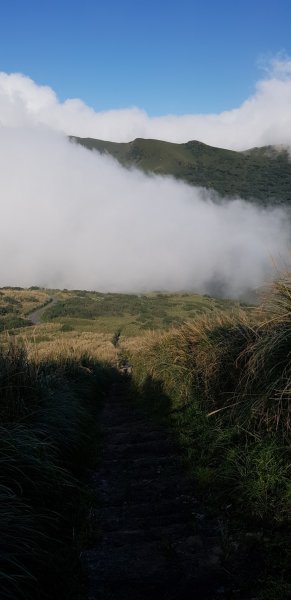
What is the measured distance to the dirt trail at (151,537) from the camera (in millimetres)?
3225

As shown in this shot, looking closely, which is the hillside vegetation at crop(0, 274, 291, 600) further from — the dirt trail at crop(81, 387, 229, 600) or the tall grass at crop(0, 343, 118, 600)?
the dirt trail at crop(81, 387, 229, 600)

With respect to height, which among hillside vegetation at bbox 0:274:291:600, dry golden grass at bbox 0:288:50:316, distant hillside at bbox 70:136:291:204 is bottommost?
dry golden grass at bbox 0:288:50:316

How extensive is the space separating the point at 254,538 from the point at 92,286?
156590mm

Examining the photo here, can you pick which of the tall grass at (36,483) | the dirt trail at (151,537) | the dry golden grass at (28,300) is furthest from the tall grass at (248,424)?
the dry golden grass at (28,300)

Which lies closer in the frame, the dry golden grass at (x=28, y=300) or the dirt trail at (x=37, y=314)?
the dirt trail at (x=37, y=314)

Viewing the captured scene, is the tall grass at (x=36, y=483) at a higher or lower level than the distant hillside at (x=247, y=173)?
lower

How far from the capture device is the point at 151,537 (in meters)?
3.91

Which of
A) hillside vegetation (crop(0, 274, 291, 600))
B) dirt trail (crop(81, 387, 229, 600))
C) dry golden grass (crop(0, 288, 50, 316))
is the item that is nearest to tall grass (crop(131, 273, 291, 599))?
hillside vegetation (crop(0, 274, 291, 600))

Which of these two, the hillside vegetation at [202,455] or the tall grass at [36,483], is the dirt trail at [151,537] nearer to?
the hillside vegetation at [202,455]

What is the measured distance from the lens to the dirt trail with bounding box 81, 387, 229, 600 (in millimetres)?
3225

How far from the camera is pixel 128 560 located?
3.57m

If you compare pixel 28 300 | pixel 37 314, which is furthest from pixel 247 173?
pixel 37 314

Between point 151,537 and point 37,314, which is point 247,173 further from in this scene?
point 151,537

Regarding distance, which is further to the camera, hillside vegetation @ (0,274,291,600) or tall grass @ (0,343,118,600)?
hillside vegetation @ (0,274,291,600)
